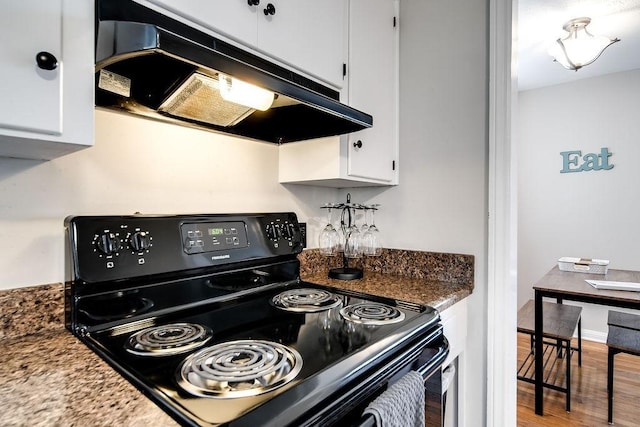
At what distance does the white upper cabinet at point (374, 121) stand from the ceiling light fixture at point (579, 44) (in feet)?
4.96

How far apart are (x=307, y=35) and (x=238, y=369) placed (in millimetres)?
1085

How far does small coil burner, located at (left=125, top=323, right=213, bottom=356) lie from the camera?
0.76 m

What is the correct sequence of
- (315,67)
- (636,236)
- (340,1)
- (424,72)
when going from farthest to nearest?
1. (636,236)
2. (424,72)
3. (340,1)
4. (315,67)

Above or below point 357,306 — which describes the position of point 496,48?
above

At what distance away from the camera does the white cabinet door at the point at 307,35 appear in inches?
42.4

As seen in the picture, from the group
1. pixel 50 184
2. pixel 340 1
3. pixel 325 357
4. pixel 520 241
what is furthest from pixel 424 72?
pixel 520 241

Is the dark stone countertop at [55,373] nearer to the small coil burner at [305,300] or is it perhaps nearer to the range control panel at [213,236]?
the small coil burner at [305,300]

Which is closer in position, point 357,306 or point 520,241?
point 357,306

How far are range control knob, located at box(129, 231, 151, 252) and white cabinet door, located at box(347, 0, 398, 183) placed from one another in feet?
2.63

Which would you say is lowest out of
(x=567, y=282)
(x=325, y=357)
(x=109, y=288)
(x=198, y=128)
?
(x=567, y=282)

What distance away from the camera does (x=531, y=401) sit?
7.63 ft

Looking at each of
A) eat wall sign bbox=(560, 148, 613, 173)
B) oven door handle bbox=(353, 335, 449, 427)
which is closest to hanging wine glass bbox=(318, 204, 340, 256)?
oven door handle bbox=(353, 335, 449, 427)

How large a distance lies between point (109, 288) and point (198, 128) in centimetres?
62

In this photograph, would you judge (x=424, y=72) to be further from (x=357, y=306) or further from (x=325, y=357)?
(x=325, y=357)
